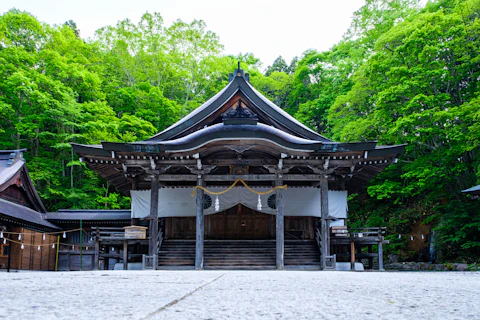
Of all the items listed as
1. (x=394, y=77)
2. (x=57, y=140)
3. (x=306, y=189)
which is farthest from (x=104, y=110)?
(x=394, y=77)

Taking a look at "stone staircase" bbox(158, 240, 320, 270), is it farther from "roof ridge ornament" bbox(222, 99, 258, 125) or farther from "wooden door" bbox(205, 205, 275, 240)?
"roof ridge ornament" bbox(222, 99, 258, 125)

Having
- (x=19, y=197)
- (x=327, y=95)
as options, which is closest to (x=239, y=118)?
(x=19, y=197)

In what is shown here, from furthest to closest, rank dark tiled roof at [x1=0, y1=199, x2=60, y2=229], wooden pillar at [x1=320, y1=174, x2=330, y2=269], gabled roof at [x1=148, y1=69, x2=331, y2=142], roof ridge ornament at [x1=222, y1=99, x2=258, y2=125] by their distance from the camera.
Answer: dark tiled roof at [x1=0, y1=199, x2=60, y2=229], gabled roof at [x1=148, y1=69, x2=331, y2=142], roof ridge ornament at [x1=222, y1=99, x2=258, y2=125], wooden pillar at [x1=320, y1=174, x2=330, y2=269]

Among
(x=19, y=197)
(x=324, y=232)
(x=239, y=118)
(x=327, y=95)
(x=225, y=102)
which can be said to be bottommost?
(x=324, y=232)

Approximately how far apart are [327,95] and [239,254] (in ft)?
57.0

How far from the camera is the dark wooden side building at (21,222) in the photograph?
57.5 ft

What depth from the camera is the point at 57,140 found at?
2441 centimetres

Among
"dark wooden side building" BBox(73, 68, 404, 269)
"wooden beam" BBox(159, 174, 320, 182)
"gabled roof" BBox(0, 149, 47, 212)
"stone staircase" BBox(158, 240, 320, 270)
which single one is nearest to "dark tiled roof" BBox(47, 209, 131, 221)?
"gabled roof" BBox(0, 149, 47, 212)

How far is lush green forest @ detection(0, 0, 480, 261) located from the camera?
17953 millimetres

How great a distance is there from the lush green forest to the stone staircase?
6671 millimetres

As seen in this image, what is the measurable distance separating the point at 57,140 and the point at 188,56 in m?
12.6

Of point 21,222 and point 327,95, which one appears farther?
point 327,95

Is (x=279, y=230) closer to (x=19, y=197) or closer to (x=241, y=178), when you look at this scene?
(x=241, y=178)

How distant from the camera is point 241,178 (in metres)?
13.8
